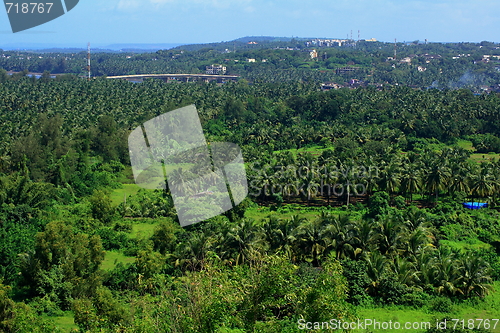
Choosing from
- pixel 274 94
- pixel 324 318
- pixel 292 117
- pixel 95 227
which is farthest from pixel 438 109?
pixel 324 318

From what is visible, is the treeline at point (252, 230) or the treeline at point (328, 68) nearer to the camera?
the treeline at point (252, 230)

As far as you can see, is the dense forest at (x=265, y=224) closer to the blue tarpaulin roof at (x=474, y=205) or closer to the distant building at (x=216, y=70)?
the blue tarpaulin roof at (x=474, y=205)

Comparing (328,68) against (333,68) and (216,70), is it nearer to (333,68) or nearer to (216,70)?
(333,68)

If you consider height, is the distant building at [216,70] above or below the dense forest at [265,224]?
above

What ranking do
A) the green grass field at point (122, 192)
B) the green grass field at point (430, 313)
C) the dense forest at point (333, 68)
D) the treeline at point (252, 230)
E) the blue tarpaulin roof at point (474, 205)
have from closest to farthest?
the treeline at point (252, 230) → the green grass field at point (430, 313) → the blue tarpaulin roof at point (474, 205) → the green grass field at point (122, 192) → the dense forest at point (333, 68)

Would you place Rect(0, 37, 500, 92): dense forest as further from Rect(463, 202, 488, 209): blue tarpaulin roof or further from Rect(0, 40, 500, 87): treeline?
Rect(463, 202, 488, 209): blue tarpaulin roof

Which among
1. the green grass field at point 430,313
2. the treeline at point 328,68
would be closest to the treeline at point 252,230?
the green grass field at point 430,313

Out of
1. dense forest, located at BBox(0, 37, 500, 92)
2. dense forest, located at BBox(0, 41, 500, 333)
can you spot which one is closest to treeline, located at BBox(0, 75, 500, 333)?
dense forest, located at BBox(0, 41, 500, 333)

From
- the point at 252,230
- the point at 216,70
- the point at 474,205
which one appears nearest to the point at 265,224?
the point at 252,230
